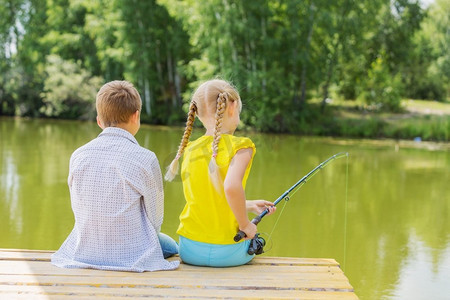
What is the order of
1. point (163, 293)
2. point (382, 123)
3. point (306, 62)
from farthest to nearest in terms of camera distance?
point (306, 62), point (382, 123), point (163, 293)

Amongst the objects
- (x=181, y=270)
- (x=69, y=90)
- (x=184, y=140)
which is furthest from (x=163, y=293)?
(x=69, y=90)

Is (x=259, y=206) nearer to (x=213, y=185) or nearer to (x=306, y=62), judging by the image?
(x=213, y=185)

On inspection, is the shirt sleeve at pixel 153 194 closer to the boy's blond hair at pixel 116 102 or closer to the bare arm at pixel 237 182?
the boy's blond hair at pixel 116 102

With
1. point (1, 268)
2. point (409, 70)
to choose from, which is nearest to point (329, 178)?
point (1, 268)

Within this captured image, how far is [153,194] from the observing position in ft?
8.04

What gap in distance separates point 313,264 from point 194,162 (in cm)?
66

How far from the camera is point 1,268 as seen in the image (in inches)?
93.5

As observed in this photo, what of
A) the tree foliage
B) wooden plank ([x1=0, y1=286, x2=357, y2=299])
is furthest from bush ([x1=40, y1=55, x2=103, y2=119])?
wooden plank ([x1=0, y1=286, x2=357, y2=299])

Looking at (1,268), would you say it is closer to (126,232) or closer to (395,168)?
(126,232)

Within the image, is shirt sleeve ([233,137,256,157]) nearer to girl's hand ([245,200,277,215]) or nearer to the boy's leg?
girl's hand ([245,200,277,215])

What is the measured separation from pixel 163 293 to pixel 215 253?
417 millimetres

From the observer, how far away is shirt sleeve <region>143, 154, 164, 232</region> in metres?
2.41

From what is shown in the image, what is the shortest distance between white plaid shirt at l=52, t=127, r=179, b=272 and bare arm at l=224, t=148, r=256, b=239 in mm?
330

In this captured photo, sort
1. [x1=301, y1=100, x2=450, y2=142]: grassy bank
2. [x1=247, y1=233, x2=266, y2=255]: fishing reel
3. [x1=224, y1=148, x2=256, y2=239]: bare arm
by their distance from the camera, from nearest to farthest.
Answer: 1. [x1=224, y1=148, x2=256, y2=239]: bare arm
2. [x1=247, y1=233, x2=266, y2=255]: fishing reel
3. [x1=301, y1=100, x2=450, y2=142]: grassy bank
